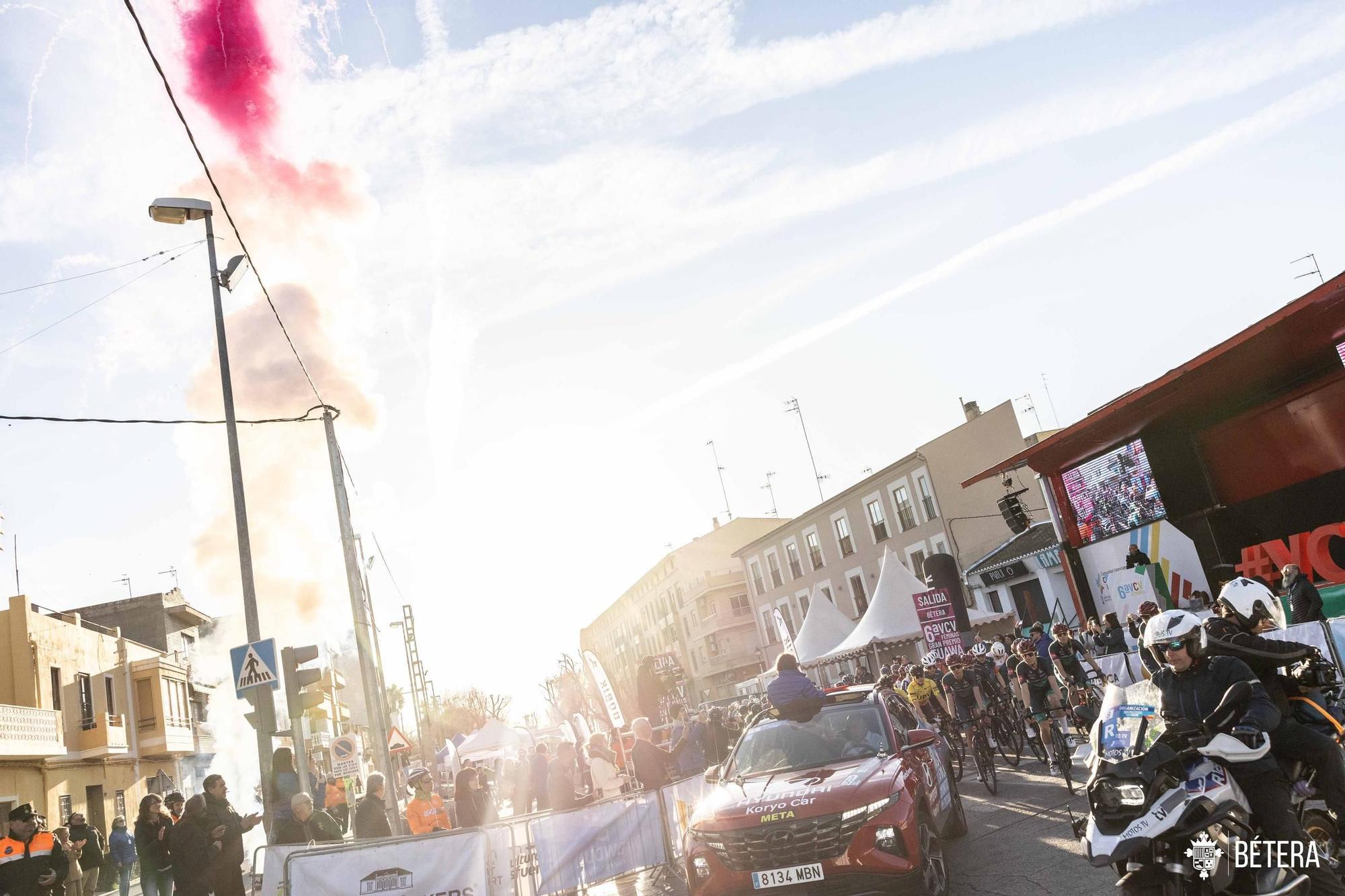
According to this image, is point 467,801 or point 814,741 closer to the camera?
point 814,741

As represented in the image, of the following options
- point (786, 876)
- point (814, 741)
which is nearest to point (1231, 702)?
point (786, 876)

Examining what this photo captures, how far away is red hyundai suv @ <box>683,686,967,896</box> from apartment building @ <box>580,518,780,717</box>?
5062 cm

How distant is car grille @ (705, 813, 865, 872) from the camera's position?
6629 mm

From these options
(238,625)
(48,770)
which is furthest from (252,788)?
(48,770)

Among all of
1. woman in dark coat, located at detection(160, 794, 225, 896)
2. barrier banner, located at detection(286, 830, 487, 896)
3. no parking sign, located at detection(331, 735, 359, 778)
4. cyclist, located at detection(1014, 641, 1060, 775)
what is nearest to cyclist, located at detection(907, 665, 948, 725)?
cyclist, located at detection(1014, 641, 1060, 775)

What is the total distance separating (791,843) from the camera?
669 cm

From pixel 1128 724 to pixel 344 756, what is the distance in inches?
636

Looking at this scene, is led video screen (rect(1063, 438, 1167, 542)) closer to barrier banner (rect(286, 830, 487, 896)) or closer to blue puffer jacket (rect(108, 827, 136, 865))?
barrier banner (rect(286, 830, 487, 896))

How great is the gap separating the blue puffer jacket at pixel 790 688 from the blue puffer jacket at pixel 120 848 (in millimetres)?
14154

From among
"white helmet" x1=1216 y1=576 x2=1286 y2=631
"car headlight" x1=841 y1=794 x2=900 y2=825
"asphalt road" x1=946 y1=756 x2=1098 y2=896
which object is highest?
"white helmet" x1=1216 y1=576 x2=1286 y2=631

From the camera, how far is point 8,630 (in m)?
29.5

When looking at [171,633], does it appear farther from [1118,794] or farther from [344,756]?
[1118,794]

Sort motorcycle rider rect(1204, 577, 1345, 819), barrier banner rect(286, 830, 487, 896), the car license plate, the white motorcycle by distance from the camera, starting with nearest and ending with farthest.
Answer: the white motorcycle → motorcycle rider rect(1204, 577, 1345, 819) → the car license plate → barrier banner rect(286, 830, 487, 896)

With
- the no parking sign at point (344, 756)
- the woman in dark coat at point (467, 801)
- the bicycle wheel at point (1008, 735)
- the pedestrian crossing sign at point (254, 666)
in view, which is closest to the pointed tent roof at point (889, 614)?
the bicycle wheel at point (1008, 735)
